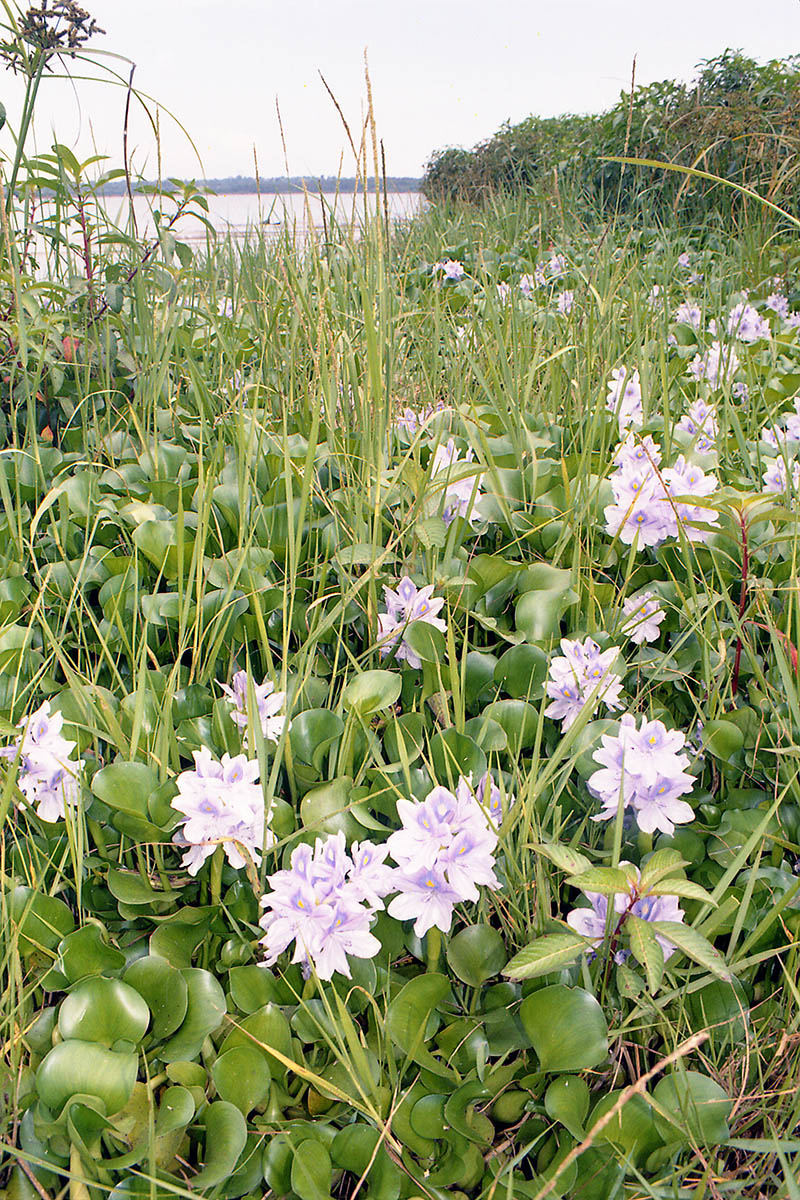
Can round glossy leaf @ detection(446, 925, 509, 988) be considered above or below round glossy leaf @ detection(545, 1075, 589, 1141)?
above

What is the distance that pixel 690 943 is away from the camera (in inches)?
33.8

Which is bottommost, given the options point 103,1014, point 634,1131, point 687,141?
point 634,1131

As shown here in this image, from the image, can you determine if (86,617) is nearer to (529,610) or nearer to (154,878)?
(154,878)

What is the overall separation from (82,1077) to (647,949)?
1.78 ft

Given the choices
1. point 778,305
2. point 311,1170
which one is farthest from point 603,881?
point 778,305

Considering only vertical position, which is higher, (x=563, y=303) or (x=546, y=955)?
(x=563, y=303)

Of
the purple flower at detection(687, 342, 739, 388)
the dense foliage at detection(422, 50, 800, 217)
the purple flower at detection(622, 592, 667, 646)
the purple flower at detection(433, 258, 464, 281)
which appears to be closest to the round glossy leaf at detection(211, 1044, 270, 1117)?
the purple flower at detection(622, 592, 667, 646)

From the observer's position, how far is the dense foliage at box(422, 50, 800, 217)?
5.09 m

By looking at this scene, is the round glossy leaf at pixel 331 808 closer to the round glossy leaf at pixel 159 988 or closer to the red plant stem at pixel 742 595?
the round glossy leaf at pixel 159 988

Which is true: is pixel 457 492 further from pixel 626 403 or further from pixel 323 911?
pixel 323 911

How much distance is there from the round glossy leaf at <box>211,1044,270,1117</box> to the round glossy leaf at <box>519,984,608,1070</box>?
10.6 inches

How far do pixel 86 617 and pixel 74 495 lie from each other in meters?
0.31

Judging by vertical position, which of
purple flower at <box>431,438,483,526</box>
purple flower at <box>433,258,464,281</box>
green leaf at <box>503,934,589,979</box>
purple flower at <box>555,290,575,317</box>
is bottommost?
green leaf at <box>503,934,589,979</box>

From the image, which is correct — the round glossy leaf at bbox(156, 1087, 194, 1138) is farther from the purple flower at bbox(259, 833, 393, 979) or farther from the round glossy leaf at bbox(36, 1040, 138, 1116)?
the purple flower at bbox(259, 833, 393, 979)
